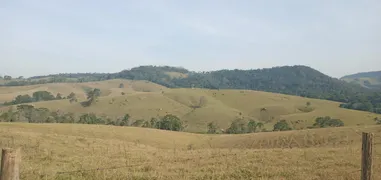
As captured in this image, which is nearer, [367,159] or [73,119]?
[367,159]

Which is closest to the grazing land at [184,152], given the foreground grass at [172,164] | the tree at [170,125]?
the foreground grass at [172,164]

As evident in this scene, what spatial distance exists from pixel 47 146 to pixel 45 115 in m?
90.6

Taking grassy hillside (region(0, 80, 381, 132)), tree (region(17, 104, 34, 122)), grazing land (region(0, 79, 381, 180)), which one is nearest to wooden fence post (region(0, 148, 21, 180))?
grazing land (region(0, 79, 381, 180))

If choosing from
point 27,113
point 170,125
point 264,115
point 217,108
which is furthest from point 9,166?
point 217,108

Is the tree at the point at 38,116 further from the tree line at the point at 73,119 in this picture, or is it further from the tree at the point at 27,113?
the tree at the point at 27,113

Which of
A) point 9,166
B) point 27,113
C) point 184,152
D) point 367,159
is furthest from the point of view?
point 27,113

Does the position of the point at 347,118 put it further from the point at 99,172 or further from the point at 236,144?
the point at 99,172

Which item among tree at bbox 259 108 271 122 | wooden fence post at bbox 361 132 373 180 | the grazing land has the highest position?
wooden fence post at bbox 361 132 373 180

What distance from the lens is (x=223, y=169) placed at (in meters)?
15.7

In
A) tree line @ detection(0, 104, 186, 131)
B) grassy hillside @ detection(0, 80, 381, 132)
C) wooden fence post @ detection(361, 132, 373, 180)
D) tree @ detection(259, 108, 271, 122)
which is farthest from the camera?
tree @ detection(259, 108, 271, 122)

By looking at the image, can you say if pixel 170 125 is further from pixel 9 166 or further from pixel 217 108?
pixel 9 166

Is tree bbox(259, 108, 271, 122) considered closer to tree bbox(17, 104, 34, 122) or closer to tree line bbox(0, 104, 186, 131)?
tree line bbox(0, 104, 186, 131)

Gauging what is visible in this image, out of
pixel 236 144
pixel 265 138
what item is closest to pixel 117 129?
pixel 236 144

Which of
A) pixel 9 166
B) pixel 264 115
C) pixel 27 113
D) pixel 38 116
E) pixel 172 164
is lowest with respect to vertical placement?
pixel 264 115
